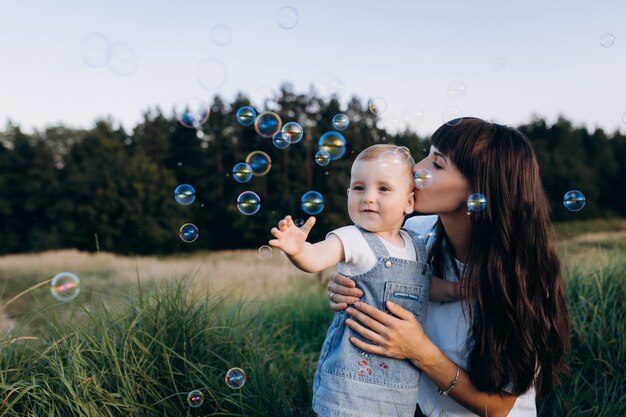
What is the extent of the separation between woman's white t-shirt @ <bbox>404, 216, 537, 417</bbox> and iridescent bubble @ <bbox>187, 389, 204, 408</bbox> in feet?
3.94

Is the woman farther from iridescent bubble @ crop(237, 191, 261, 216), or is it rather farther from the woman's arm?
iridescent bubble @ crop(237, 191, 261, 216)

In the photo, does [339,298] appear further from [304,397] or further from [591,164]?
[591,164]

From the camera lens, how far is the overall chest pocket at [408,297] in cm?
230

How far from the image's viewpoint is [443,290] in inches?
99.9

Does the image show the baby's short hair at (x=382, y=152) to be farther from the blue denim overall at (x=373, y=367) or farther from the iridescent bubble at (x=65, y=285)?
the iridescent bubble at (x=65, y=285)

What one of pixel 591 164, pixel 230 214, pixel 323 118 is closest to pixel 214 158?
pixel 230 214

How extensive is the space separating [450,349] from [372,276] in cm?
67

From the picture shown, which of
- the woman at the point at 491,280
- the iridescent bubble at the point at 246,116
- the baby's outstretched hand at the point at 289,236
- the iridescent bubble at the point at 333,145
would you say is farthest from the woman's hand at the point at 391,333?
the iridescent bubble at the point at 246,116

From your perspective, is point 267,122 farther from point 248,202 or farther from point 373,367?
point 373,367

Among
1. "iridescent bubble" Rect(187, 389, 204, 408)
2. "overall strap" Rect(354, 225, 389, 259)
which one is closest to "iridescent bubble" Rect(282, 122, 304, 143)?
"overall strap" Rect(354, 225, 389, 259)

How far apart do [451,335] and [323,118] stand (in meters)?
24.5

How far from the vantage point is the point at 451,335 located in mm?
2600

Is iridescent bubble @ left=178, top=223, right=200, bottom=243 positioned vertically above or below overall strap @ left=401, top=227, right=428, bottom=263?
below

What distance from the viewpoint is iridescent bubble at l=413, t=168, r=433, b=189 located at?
242cm
